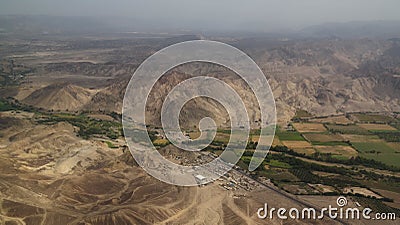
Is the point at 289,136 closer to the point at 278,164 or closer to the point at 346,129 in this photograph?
the point at 346,129

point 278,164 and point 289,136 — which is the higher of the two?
point 289,136

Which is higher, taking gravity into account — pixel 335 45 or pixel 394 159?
pixel 335 45

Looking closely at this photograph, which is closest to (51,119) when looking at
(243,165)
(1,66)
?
(243,165)

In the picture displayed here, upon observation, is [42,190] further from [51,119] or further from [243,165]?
[51,119]

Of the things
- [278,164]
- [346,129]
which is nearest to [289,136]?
[346,129]

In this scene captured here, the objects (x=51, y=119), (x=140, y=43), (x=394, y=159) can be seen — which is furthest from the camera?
(x=140, y=43)

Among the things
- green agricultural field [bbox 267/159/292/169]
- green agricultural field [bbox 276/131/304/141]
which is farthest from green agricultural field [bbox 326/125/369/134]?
green agricultural field [bbox 267/159/292/169]

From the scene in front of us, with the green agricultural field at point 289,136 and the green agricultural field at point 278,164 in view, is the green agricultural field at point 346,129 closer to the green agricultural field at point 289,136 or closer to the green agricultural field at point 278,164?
the green agricultural field at point 289,136

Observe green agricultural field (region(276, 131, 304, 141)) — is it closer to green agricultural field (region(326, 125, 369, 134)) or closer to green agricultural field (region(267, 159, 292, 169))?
green agricultural field (region(326, 125, 369, 134))


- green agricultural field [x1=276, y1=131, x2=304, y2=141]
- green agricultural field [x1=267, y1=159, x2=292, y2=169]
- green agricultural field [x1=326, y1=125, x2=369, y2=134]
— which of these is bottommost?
green agricultural field [x1=267, y1=159, x2=292, y2=169]

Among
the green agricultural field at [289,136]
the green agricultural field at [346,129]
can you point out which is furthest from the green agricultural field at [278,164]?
the green agricultural field at [346,129]

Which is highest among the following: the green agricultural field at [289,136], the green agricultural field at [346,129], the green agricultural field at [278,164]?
the green agricultural field at [346,129]
